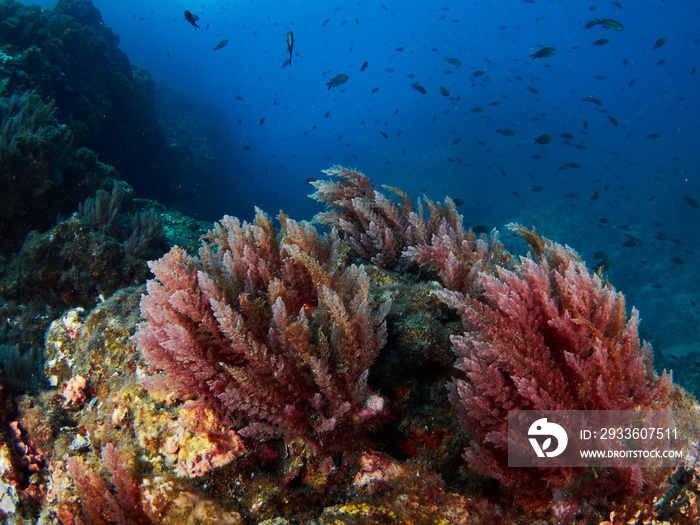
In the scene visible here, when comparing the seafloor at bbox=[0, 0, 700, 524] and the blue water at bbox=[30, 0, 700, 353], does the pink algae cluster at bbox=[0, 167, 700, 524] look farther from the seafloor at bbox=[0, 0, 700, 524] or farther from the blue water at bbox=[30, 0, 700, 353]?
the blue water at bbox=[30, 0, 700, 353]

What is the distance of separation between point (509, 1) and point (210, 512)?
4893 inches

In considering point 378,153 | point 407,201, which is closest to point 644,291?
Answer: point 407,201

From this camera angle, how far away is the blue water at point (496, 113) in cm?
2716

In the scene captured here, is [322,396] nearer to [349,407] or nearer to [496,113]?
[349,407]

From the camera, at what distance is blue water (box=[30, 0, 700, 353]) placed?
2716cm

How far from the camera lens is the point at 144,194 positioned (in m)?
16.7

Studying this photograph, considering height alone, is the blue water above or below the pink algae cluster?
above

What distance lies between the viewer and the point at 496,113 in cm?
5472

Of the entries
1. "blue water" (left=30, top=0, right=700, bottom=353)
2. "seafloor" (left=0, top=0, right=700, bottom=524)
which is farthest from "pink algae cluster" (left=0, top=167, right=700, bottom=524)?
"blue water" (left=30, top=0, right=700, bottom=353)

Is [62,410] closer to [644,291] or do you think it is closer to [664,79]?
[644,291]

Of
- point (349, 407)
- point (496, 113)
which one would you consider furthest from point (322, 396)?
point (496, 113)

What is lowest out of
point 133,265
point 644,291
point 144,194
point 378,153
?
point 133,265

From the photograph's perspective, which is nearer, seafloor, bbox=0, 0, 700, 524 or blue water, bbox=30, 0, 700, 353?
seafloor, bbox=0, 0, 700, 524

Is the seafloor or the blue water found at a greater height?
the blue water
